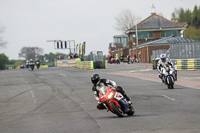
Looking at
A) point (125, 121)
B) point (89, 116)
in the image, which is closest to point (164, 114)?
point (125, 121)

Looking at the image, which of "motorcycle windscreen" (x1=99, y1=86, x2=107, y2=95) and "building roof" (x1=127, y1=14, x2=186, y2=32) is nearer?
"motorcycle windscreen" (x1=99, y1=86, x2=107, y2=95)

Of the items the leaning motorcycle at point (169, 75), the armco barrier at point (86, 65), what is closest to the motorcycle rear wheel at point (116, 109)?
the leaning motorcycle at point (169, 75)

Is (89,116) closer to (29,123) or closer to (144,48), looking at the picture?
(29,123)

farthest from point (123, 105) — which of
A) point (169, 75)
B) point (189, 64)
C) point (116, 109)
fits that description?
point (189, 64)

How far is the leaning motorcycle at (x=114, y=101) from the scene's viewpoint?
405 inches

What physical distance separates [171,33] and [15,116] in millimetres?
76856

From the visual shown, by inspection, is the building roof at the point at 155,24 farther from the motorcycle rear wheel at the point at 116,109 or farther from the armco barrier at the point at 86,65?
the motorcycle rear wheel at the point at 116,109

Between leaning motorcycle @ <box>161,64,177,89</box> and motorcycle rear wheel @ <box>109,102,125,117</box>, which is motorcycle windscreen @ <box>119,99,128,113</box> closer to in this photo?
motorcycle rear wheel @ <box>109,102,125,117</box>

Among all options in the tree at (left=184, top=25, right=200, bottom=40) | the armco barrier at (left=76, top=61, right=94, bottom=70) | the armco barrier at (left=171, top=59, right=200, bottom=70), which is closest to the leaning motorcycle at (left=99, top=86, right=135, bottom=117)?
the armco barrier at (left=171, top=59, right=200, bottom=70)

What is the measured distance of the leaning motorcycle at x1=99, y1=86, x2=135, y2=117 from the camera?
10289 millimetres

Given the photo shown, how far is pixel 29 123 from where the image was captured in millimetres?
10633

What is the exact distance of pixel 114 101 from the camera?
10.3 meters

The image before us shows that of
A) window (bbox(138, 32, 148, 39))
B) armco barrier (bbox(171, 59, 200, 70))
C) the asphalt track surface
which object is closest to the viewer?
the asphalt track surface

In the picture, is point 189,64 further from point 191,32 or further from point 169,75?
point 191,32
